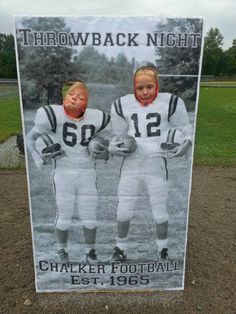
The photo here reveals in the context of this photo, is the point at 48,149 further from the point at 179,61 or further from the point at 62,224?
the point at 179,61

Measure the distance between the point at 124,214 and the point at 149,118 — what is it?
0.84 m

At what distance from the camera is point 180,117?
2920 mm

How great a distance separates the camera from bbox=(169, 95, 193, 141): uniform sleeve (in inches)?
113

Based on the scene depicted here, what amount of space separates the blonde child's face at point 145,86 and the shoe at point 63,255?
4.86 feet

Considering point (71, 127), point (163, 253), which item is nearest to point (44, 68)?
point (71, 127)

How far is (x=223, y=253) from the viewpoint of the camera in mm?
4379

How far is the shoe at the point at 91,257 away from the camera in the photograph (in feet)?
11.0

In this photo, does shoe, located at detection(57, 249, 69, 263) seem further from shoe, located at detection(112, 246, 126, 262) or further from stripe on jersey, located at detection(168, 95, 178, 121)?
stripe on jersey, located at detection(168, 95, 178, 121)

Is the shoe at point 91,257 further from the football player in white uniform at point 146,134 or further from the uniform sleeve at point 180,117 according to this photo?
the uniform sleeve at point 180,117

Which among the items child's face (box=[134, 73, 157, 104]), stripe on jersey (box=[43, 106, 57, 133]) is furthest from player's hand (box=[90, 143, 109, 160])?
child's face (box=[134, 73, 157, 104])

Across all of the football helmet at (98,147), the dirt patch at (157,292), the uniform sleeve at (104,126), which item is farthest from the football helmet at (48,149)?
the dirt patch at (157,292)

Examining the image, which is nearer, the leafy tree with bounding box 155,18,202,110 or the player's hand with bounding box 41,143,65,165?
the leafy tree with bounding box 155,18,202,110

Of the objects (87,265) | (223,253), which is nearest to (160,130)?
(87,265)

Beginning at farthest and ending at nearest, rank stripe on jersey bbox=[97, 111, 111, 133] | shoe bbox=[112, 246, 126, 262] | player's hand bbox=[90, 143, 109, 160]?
shoe bbox=[112, 246, 126, 262], player's hand bbox=[90, 143, 109, 160], stripe on jersey bbox=[97, 111, 111, 133]
